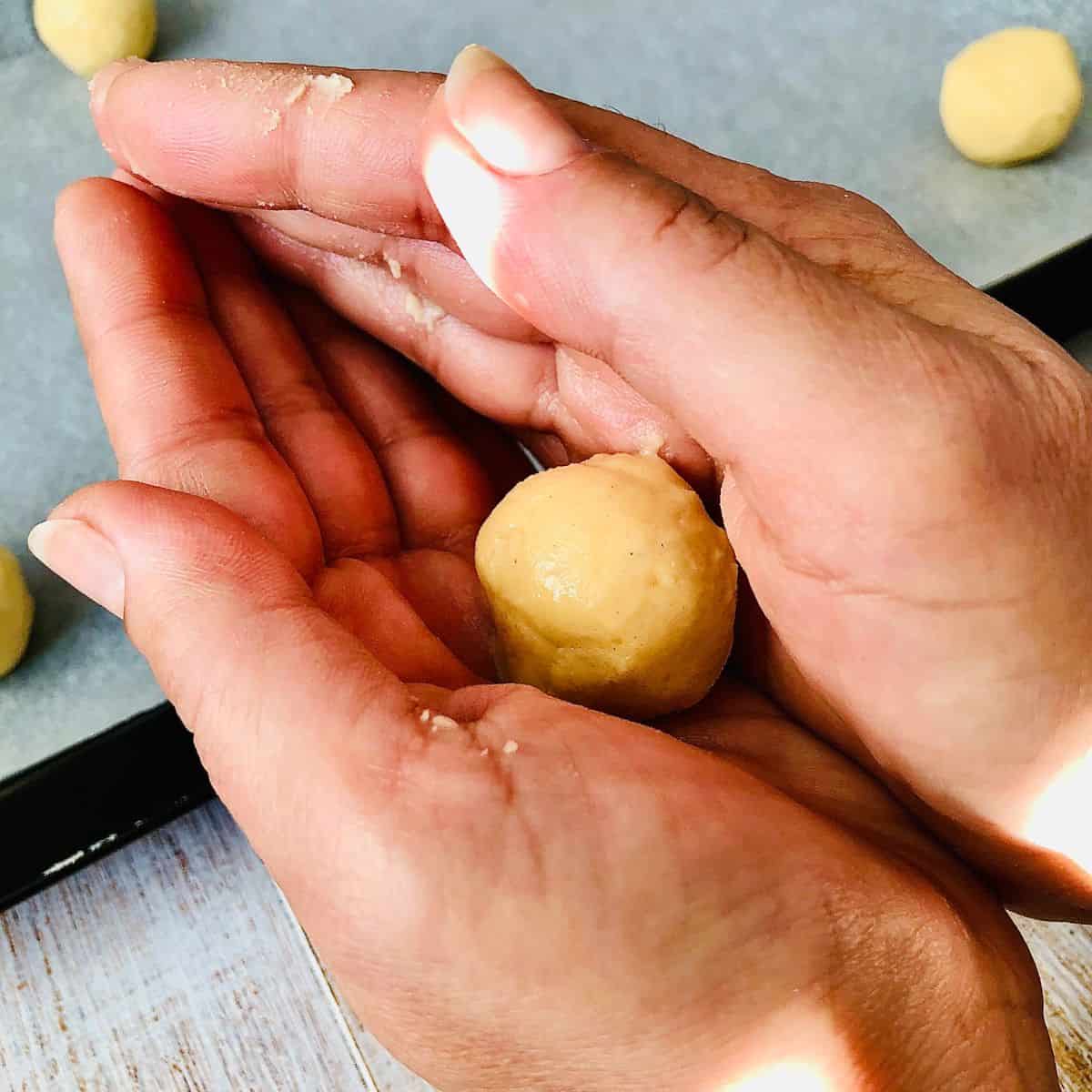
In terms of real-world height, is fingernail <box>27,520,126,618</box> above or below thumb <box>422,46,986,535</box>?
below

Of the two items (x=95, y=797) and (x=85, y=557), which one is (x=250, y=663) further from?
(x=95, y=797)

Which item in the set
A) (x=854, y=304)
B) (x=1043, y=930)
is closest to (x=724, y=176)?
(x=854, y=304)

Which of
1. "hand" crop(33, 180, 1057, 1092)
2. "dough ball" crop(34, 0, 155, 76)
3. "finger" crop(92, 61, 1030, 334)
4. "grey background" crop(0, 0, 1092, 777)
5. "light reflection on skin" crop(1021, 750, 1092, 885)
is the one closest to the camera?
"hand" crop(33, 180, 1057, 1092)

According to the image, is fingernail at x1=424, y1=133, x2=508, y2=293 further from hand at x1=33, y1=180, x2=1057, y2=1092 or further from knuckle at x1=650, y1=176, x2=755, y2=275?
hand at x1=33, y1=180, x2=1057, y2=1092

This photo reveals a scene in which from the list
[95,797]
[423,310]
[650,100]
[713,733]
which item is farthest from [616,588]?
[650,100]

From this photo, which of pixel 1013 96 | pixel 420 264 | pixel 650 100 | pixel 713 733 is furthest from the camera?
pixel 650 100

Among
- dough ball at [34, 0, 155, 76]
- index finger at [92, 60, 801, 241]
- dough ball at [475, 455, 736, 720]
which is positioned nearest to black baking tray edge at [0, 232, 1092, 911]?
dough ball at [475, 455, 736, 720]

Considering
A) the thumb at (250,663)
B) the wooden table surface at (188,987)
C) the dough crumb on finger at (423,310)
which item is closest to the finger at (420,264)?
the dough crumb on finger at (423,310)
